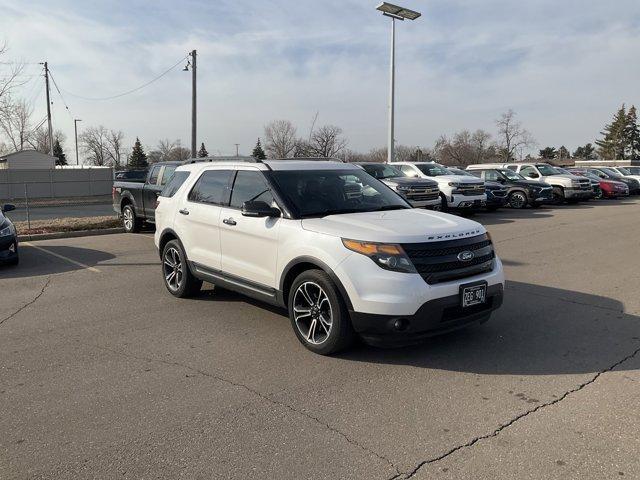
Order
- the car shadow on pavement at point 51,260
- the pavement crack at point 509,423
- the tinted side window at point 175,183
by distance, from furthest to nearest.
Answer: the car shadow on pavement at point 51,260 < the tinted side window at point 175,183 < the pavement crack at point 509,423

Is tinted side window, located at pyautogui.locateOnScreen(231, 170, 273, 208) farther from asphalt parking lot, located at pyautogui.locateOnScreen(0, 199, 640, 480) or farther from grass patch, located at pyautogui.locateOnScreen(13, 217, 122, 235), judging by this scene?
grass patch, located at pyautogui.locateOnScreen(13, 217, 122, 235)

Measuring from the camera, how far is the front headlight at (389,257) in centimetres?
425

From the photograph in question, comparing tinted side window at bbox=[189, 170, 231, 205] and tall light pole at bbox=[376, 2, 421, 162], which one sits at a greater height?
tall light pole at bbox=[376, 2, 421, 162]

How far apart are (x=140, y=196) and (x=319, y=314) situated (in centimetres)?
1015

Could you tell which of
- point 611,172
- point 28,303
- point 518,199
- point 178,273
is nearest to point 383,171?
point 518,199

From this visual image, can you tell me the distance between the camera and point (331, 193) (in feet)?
18.2

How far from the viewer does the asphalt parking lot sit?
3.07m

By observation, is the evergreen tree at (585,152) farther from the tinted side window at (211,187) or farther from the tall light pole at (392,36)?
the tinted side window at (211,187)

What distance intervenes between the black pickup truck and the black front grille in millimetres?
9362

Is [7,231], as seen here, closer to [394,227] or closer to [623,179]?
[394,227]

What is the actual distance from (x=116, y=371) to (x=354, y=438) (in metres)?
2.24

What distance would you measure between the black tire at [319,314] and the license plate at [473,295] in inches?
38.6

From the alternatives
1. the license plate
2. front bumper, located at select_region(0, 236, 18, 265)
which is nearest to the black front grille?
the license plate

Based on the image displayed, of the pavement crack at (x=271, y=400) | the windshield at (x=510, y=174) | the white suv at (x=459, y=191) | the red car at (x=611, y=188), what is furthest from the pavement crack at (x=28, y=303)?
the red car at (x=611, y=188)
